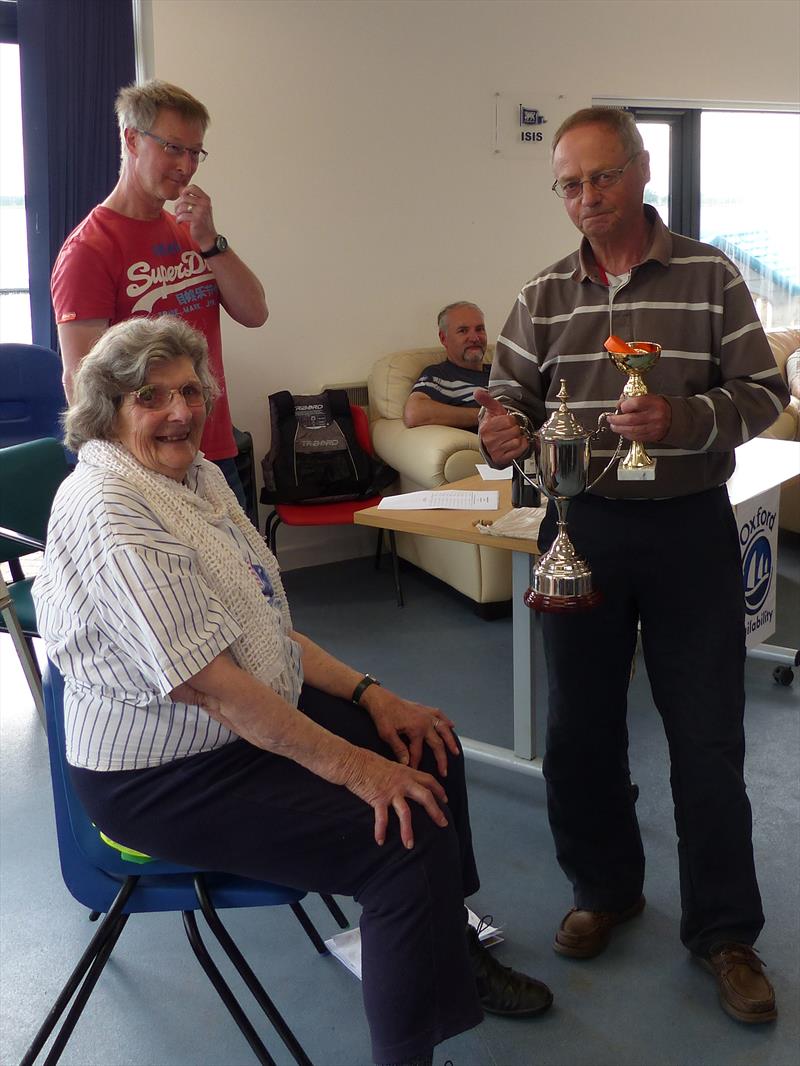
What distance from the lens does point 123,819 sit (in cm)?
153

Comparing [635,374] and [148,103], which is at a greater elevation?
[148,103]

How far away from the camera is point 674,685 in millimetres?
1875

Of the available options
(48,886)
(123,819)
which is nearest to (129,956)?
(48,886)

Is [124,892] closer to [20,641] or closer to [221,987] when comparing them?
[221,987]

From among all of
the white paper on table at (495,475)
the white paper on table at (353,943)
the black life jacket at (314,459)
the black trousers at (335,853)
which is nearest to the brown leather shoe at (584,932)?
the white paper on table at (353,943)

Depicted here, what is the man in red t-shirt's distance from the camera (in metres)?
2.30

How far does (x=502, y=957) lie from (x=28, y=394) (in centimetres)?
282

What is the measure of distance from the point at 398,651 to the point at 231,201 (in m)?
2.19

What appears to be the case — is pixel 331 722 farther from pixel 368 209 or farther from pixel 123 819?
pixel 368 209

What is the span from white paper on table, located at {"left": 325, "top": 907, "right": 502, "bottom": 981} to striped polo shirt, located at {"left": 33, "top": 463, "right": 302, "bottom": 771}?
0.72 metres

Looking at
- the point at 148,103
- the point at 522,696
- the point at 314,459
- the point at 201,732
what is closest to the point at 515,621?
the point at 522,696

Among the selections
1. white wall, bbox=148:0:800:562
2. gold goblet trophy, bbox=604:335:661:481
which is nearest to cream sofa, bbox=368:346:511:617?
white wall, bbox=148:0:800:562

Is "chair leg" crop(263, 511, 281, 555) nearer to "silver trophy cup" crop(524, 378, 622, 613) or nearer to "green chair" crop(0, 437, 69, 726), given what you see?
"green chair" crop(0, 437, 69, 726)

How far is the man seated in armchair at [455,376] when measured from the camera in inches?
180
